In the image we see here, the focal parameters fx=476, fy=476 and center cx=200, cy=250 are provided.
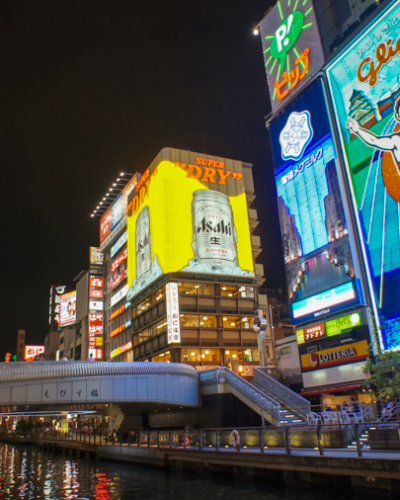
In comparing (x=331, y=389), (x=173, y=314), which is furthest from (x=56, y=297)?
(x=331, y=389)

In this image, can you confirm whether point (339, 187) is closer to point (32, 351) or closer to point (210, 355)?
point (210, 355)

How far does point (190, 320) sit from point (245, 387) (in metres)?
33.2

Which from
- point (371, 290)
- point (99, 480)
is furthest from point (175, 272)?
point (99, 480)

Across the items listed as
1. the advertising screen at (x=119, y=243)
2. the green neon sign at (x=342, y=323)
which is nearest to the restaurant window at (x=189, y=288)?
the advertising screen at (x=119, y=243)

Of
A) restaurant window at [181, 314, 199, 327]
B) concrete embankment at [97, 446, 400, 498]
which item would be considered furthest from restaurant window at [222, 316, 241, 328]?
concrete embankment at [97, 446, 400, 498]

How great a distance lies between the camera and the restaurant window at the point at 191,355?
238 feet

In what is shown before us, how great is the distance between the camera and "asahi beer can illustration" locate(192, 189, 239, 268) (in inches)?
3019

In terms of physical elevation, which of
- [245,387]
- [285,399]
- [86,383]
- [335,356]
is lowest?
[285,399]

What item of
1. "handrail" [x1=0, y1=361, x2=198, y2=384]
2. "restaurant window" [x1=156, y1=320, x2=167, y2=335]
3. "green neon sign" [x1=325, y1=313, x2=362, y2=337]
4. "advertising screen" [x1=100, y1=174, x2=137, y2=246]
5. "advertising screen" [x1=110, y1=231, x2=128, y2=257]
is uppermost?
"advertising screen" [x1=100, y1=174, x2=137, y2=246]

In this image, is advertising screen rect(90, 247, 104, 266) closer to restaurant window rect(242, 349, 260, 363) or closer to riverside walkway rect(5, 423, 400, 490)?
restaurant window rect(242, 349, 260, 363)

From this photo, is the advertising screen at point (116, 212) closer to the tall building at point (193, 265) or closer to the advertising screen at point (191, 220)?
the tall building at point (193, 265)

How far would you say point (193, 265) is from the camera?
7481cm

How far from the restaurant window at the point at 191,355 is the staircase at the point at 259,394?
993 inches

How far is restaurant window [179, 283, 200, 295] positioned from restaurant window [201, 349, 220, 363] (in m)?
9.41
